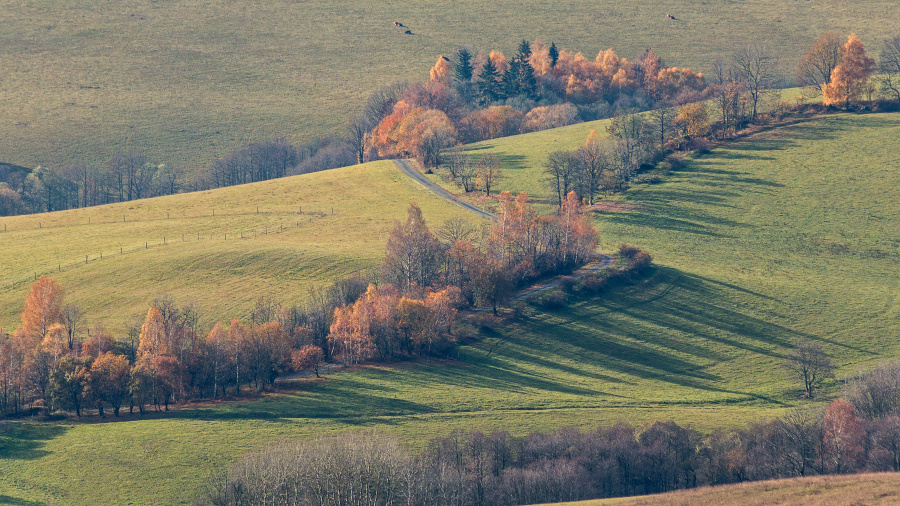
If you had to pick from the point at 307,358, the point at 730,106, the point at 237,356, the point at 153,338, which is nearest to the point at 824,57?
the point at 730,106

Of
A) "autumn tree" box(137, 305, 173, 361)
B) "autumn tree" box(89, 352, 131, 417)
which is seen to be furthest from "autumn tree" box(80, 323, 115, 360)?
"autumn tree" box(89, 352, 131, 417)

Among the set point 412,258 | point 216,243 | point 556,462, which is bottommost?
point 556,462

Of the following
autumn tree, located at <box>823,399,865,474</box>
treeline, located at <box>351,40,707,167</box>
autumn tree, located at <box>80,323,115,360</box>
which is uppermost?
treeline, located at <box>351,40,707,167</box>

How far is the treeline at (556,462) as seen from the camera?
61.5m

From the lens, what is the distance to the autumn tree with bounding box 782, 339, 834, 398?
85500 millimetres

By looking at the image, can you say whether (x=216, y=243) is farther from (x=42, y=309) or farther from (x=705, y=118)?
(x=705, y=118)

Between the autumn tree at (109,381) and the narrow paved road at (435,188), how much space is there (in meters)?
60.6

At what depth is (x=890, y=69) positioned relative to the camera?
6555 inches

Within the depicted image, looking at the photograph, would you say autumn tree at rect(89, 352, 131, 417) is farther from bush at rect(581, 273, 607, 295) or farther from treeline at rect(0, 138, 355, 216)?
treeline at rect(0, 138, 355, 216)

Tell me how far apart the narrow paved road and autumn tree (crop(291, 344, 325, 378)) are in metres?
44.3

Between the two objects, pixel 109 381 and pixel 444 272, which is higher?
pixel 444 272

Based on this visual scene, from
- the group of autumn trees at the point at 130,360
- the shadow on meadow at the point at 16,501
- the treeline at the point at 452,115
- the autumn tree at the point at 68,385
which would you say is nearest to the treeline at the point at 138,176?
the treeline at the point at 452,115

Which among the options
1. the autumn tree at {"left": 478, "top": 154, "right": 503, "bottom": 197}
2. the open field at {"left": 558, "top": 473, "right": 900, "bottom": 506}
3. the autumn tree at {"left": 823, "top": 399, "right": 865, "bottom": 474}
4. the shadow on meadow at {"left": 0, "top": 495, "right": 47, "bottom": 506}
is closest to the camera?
the open field at {"left": 558, "top": 473, "right": 900, "bottom": 506}

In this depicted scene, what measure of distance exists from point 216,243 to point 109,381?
41692 millimetres
